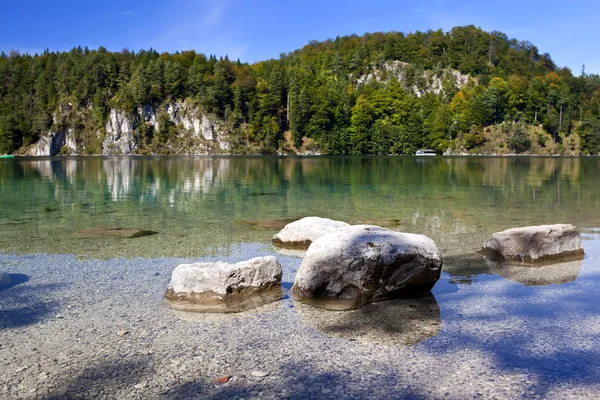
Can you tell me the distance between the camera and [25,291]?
10.1 m

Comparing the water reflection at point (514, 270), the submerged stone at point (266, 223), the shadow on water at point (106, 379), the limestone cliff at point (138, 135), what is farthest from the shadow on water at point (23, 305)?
the limestone cliff at point (138, 135)

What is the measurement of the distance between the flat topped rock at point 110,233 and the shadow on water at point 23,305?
5790 millimetres

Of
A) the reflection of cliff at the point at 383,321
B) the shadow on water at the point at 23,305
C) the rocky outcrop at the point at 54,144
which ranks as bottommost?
the reflection of cliff at the point at 383,321

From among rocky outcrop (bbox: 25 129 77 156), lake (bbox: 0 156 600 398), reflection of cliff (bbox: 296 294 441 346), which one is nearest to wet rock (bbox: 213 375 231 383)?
lake (bbox: 0 156 600 398)

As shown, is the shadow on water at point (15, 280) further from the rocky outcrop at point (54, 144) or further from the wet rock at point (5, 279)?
the rocky outcrop at point (54, 144)

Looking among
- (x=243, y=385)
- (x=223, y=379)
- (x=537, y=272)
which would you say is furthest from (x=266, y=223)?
(x=243, y=385)

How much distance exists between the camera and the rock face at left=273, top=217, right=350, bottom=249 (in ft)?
47.8

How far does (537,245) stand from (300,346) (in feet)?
28.5

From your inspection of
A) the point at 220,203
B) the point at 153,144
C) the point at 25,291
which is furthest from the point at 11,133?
the point at 25,291

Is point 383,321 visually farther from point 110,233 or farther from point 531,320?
point 110,233

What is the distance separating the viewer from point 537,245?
1282cm

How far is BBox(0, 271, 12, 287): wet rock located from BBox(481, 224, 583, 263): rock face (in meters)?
12.4

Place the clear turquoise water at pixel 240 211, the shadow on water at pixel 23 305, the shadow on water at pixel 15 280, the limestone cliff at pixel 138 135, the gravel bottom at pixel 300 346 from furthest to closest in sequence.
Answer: the limestone cliff at pixel 138 135 → the clear turquoise water at pixel 240 211 → the shadow on water at pixel 15 280 → the shadow on water at pixel 23 305 → the gravel bottom at pixel 300 346

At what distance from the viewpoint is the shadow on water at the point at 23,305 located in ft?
27.3
